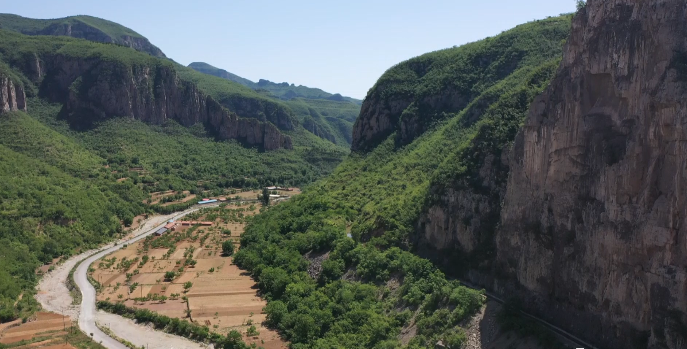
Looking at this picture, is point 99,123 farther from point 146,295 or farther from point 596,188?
point 596,188

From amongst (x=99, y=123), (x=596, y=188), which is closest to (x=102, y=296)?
(x=596, y=188)

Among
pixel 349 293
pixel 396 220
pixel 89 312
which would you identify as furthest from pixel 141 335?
pixel 396 220

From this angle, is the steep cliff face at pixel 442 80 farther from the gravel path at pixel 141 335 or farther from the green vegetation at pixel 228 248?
the gravel path at pixel 141 335

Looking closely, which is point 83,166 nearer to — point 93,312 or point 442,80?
point 93,312

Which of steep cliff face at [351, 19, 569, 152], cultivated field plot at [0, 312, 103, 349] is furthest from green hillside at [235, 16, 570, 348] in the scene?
cultivated field plot at [0, 312, 103, 349]

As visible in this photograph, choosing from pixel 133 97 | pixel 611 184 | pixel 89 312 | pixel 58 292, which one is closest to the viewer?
pixel 611 184

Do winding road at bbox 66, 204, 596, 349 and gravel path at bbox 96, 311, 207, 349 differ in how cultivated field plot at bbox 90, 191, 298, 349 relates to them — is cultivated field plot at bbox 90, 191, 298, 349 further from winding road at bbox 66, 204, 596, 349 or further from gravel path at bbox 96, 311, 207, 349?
gravel path at bbox 96, 311, 207, 349
